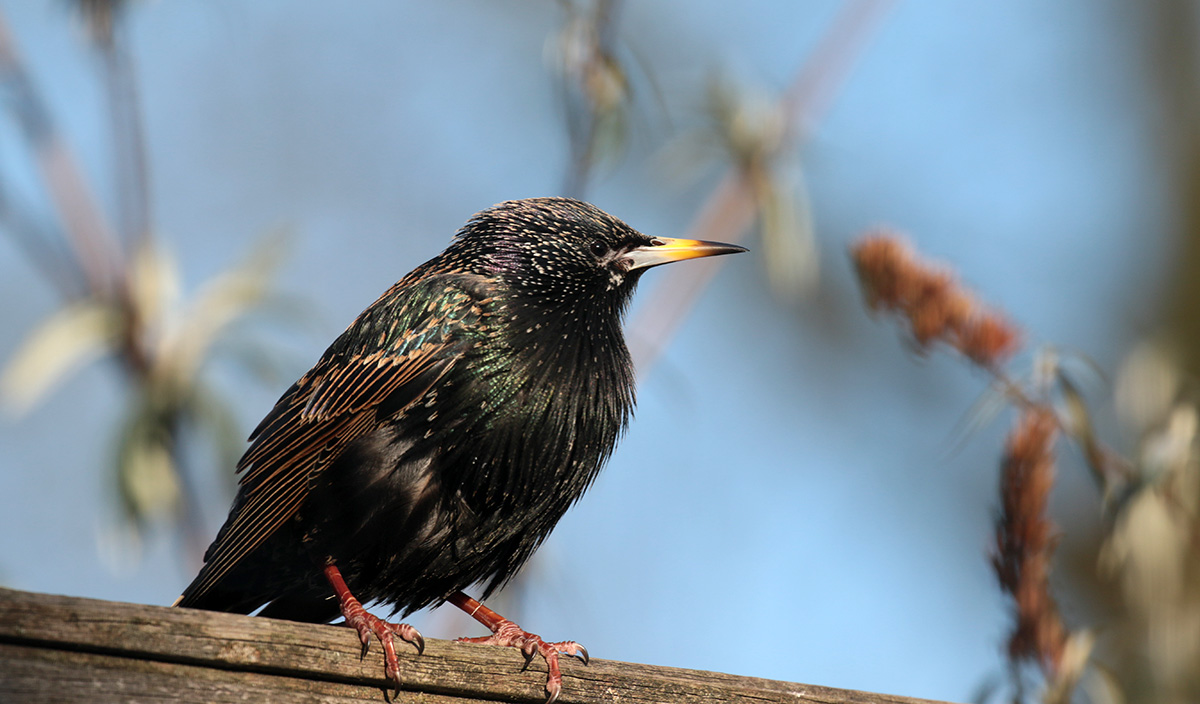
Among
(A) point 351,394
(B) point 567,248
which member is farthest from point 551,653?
(B) point 567,248

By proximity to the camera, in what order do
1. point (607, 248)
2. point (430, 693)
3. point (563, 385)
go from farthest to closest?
point (607, 248)
point (563, 385)
point (430, 693)

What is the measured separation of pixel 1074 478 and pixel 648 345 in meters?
4.41

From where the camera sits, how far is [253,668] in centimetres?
187

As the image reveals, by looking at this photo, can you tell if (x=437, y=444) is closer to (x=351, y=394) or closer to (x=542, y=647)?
(x=351, y=394)

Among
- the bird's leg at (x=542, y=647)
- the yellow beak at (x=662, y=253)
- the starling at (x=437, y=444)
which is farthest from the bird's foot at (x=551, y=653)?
the yellow beak at (x=662, y=253)

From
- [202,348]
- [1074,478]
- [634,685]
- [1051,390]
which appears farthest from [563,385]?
[1074,478]

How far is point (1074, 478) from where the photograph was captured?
24.5ft

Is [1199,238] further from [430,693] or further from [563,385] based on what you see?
[430,693]

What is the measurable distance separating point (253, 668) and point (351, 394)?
100 centimetres

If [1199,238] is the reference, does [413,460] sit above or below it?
below

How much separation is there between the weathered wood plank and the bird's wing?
718mm

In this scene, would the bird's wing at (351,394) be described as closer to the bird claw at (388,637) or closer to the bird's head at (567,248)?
the bird's head at (567,248)

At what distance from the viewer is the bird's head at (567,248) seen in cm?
296

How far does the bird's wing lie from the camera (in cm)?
267
